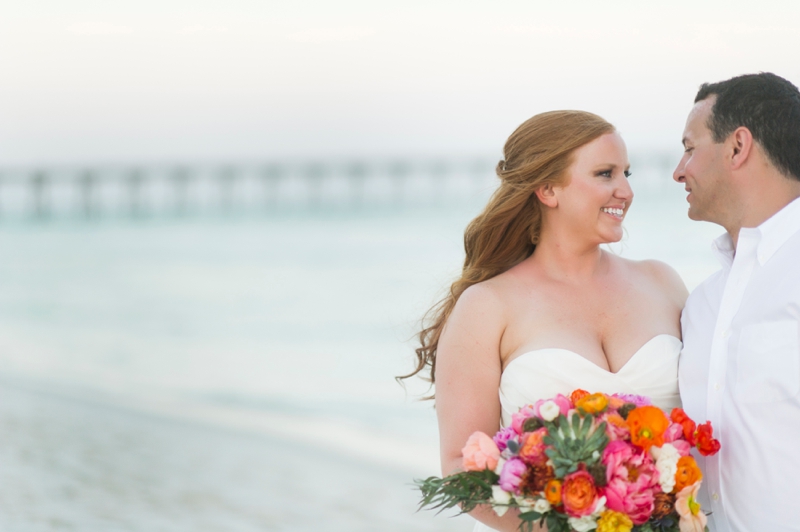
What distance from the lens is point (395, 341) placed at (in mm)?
14930

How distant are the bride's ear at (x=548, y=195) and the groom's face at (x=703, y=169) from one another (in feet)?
1.95

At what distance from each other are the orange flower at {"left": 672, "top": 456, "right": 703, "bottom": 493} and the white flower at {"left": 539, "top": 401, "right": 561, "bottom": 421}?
0.44 meters

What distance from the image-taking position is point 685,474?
2.90 m

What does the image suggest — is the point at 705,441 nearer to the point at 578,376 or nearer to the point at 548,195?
the point at 578,376

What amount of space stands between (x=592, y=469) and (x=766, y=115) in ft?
5.50

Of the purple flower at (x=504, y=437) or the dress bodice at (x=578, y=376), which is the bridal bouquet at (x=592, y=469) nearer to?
the purple flower at (x=504, y=437)

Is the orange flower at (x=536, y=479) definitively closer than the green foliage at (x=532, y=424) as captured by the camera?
Yes

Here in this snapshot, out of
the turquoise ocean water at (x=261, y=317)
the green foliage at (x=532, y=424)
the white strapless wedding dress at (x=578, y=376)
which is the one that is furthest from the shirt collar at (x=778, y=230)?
the turquoise ocean water at (x=261, y=317)

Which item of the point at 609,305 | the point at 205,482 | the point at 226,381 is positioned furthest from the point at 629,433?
the point at 226,381

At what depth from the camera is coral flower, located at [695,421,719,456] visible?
120 inches

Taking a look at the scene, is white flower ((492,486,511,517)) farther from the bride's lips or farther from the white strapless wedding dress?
the bride's lips

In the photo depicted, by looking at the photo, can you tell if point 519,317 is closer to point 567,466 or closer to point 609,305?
point 609,305

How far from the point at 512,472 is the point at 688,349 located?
124 cm

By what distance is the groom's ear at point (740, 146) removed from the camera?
139 inches
